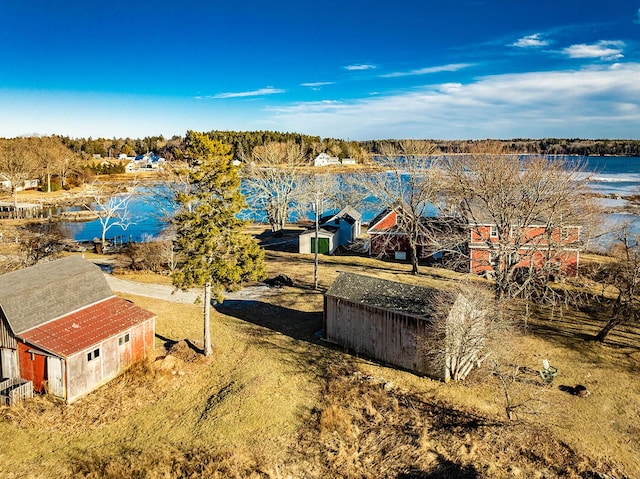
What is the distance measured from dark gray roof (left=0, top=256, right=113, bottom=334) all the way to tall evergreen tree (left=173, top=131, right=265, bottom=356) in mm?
4377

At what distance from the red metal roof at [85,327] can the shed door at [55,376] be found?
526 mm

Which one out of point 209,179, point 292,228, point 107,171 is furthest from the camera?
point 107,171

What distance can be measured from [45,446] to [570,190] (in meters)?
27.1

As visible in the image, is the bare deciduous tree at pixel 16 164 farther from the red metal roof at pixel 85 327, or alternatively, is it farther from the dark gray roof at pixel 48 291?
the red metal roof at pixel 85 327

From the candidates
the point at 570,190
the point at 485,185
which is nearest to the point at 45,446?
the point at 485,185

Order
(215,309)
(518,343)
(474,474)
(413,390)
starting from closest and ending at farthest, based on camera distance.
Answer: (474,474), (413,390), (518,343), (215,309)

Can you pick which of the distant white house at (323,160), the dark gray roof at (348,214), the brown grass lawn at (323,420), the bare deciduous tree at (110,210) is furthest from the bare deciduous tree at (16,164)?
the brown grass lawn at (323,420)

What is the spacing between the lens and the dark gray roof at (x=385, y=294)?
62.3 ft

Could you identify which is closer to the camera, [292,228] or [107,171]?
[292,228]

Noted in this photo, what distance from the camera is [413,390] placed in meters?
17.5

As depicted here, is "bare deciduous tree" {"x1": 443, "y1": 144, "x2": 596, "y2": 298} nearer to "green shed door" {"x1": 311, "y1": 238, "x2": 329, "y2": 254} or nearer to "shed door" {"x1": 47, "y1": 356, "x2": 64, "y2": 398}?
"green shed door" {"x1": 311, "y1": 238, "x2": 329, "y2": 254}

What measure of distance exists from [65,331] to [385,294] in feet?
44.2

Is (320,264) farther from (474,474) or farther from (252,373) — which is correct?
(474,474)

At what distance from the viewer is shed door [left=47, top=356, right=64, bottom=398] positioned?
53.8ft
